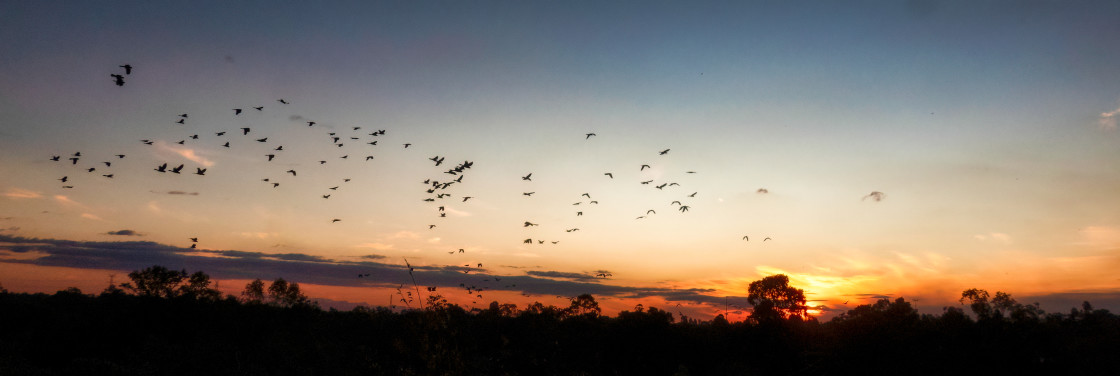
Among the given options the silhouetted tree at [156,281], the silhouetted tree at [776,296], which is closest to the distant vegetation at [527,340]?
Result: the silhouetted tree at [156,281]

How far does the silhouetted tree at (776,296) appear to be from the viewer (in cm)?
12441

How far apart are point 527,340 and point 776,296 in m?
76.2

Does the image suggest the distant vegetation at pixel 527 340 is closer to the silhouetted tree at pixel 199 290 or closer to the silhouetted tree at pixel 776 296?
the silhouetted tree at pixel 199 290

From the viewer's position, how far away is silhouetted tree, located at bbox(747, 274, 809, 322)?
124412 mm

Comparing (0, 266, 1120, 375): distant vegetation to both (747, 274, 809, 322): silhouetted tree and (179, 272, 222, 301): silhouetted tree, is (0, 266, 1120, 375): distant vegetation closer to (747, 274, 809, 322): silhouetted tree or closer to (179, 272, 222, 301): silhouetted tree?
(179, 272, 222, 301): silhouetted tree

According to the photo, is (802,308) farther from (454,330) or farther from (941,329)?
(454,330)

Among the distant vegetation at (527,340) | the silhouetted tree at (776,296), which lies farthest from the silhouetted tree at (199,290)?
the silhouetted tree at (776,296)

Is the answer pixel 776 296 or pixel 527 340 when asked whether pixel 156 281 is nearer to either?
pixel 527 340

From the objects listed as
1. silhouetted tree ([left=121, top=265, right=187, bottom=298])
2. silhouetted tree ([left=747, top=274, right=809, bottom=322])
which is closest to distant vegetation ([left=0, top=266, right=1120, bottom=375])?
silhouetted tree ([left=121, top=265, right=187, bottom=298])

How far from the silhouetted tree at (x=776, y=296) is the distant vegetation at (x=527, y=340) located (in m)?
38.7

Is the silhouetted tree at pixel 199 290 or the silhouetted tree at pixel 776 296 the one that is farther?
the silhouetted tree at pixel 776 296

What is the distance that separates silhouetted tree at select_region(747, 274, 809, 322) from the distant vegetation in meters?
38.7

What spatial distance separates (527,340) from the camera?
77562 millimetres

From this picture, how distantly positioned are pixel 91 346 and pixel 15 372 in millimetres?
18934
